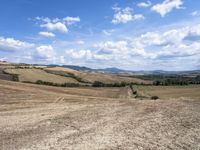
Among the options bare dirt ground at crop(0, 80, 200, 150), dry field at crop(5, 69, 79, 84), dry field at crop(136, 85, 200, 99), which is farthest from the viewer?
dry field at crop(5, 69, 79, 84)

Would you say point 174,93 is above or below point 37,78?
below

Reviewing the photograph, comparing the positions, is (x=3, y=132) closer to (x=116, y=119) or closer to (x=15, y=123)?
(x=15, y=123)

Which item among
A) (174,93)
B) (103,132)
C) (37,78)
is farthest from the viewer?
(37,78)

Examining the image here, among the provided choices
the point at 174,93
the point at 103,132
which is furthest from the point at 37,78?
the point at 103,132

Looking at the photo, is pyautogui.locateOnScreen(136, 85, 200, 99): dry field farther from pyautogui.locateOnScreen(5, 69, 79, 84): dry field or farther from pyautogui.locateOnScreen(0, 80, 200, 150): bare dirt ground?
pyautogui.locateOnScreen(5, 69, 79, 84): dry field

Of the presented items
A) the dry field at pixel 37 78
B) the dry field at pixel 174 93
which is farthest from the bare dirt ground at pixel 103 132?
the dry field at pixel 37 78

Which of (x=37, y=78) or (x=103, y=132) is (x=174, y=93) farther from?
(x=103, y=132)

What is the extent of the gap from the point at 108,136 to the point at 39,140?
3.23m

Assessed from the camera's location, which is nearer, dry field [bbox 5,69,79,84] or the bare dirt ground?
the bare dirt ground

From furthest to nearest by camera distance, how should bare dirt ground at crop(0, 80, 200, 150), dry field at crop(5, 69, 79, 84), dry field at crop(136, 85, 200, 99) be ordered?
dry field at crop(5, 69, 79, 84), dry field at crop(136, 85, 200, 99), bare dirt ground at crop(0, 80, 200, 150)

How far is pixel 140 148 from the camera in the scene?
1334cm

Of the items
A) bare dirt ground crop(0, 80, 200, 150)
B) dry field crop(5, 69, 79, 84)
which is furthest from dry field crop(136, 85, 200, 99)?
dry field crop(5, 69, 79, 84)

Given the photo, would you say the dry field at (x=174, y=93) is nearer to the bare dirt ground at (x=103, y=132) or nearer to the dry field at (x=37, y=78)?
the bare dirt ground at (x=103, y=132)

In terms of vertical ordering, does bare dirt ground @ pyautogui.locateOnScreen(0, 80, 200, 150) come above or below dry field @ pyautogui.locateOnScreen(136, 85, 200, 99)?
above
